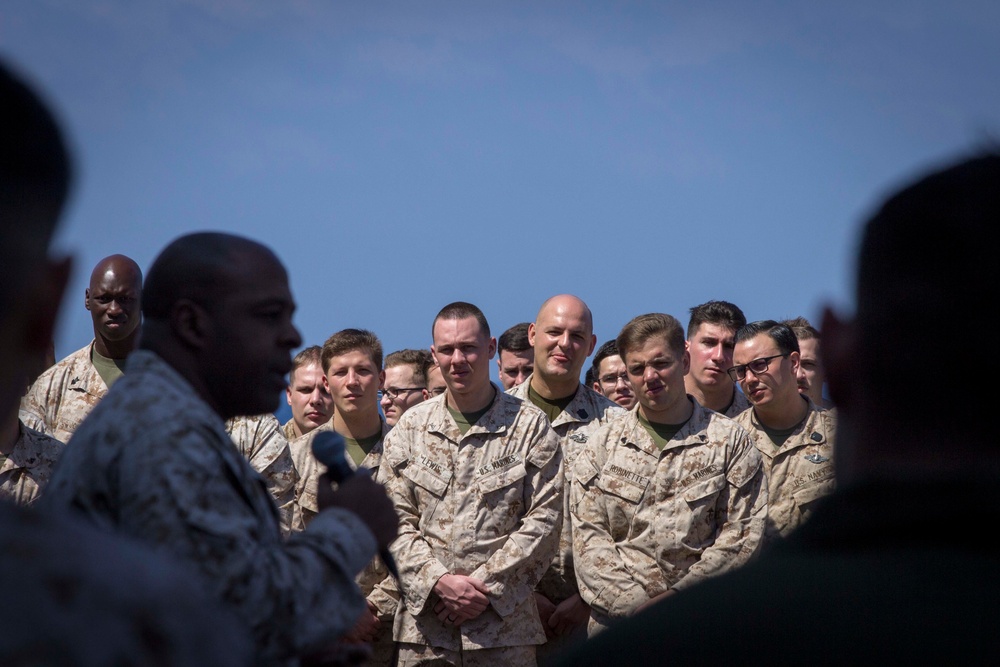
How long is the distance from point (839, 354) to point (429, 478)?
6.04 meters

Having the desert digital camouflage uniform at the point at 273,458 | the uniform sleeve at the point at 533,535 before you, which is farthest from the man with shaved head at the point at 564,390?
the desert digital camouflage uniform at the point at 273,458

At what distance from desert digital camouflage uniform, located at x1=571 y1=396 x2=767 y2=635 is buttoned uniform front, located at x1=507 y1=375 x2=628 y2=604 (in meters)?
0.35

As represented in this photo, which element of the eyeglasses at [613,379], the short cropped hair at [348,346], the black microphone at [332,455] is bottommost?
the black microphone at [332,455]

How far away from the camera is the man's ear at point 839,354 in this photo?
1.37 metres

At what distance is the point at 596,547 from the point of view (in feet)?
22.6

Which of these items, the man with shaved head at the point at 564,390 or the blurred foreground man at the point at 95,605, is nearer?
the blurred foreground man at the point at 95,605

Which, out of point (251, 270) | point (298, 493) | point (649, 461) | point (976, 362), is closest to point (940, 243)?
point (976, 362)

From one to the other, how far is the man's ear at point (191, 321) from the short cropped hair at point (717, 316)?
6.23 m

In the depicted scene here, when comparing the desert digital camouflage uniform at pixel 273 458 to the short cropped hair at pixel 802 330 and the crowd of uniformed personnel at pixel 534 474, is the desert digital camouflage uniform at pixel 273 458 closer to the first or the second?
the crowd of uniformed personnel at pixel 534 474

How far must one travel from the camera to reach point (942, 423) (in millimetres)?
1236

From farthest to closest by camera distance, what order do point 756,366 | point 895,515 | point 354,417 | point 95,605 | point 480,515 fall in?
point 354,417, point 756,366, point 480,515, point 895,515, point 95,605

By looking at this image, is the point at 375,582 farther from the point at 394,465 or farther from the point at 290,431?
the point at 290,431

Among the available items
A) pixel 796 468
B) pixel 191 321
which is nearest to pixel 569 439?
pixel 796 468

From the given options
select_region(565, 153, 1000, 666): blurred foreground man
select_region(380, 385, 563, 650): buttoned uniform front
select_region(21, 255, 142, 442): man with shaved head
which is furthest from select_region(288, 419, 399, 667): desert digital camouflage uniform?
select_region(565, 153, 1000, 666): blurred foreground man
